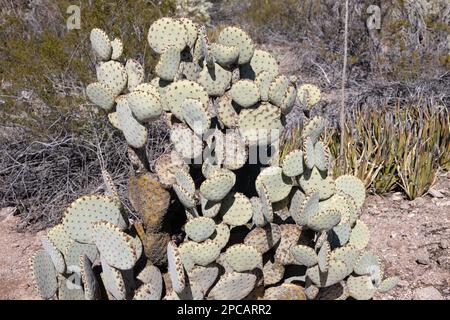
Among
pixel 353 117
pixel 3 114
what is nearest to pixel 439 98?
pixel 353 117

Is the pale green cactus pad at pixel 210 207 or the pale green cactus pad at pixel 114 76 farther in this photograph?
the pale green cactus pad at pixel 114 76

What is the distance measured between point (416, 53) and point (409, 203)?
2683 millimetres

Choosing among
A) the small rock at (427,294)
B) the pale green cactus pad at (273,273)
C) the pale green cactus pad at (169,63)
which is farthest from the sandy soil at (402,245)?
the pale green cactus pad at (169,63)

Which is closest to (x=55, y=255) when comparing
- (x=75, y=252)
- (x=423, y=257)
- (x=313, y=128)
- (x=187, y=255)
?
(x=75, y=252)

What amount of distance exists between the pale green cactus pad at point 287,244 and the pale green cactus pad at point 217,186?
16.8 inches

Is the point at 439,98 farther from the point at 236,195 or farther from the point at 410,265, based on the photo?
the point at 236,195

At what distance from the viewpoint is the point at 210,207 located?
2.30 m

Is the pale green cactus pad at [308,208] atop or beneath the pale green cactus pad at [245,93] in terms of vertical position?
beneath

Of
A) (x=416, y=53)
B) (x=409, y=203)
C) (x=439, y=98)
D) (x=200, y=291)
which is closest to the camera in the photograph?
(x=200, y=291)

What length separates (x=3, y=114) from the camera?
4.63m

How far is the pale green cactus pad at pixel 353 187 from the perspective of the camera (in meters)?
2.71

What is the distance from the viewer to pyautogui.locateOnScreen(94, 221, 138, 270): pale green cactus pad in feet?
6.68

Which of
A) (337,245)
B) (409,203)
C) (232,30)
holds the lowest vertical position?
(409,203)

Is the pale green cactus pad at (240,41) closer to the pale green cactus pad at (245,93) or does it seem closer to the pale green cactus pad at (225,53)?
the pale green cactus pad at (225,53)
